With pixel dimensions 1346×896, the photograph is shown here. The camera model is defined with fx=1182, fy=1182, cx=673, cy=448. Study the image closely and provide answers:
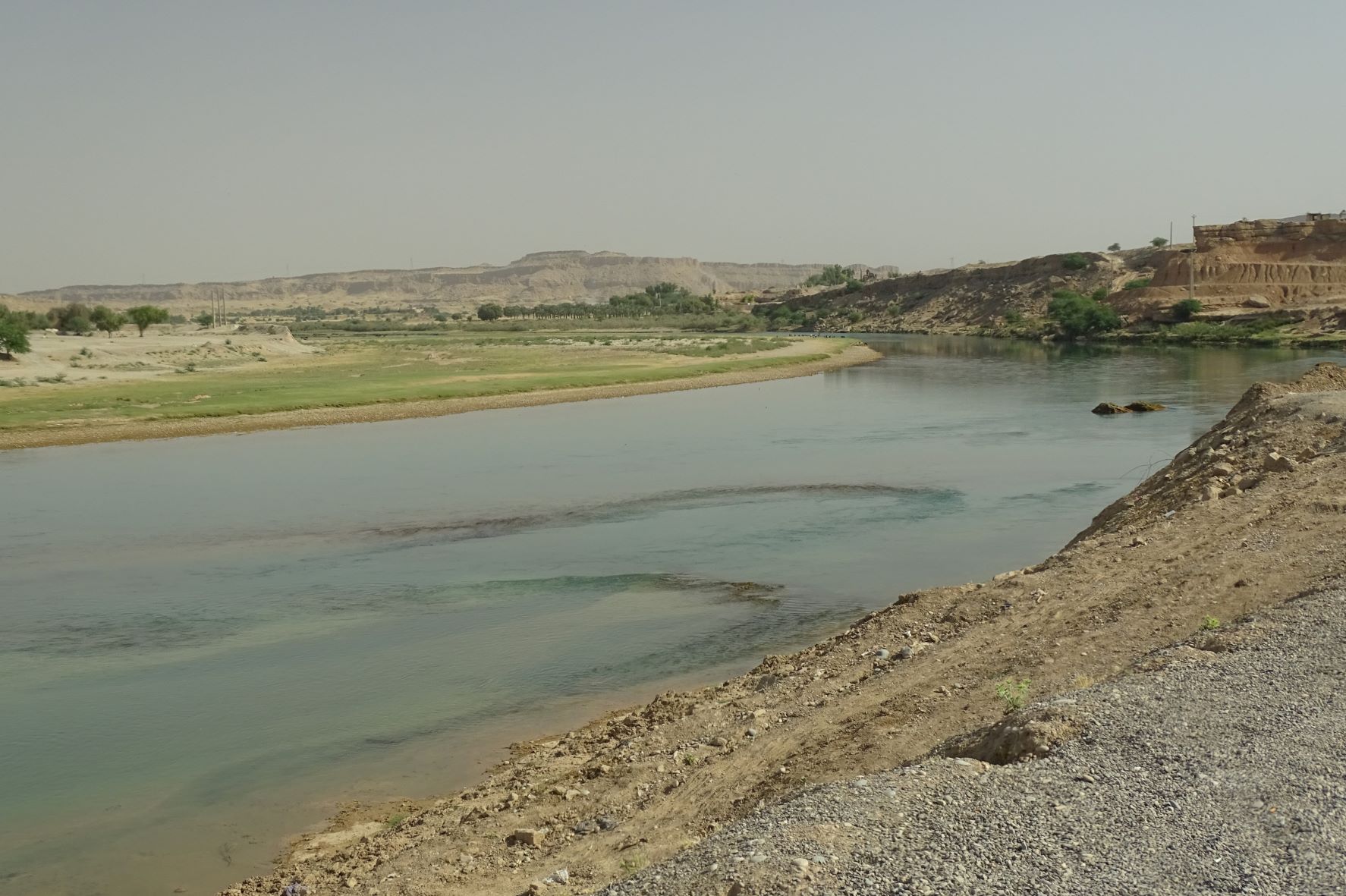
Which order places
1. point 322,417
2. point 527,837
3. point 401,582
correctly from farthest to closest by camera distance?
point 322,417 → point 401,582 → point 527,837

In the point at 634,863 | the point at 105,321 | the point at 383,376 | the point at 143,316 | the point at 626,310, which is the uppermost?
the point at 143,316

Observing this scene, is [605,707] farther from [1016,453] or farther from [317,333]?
[317,333]

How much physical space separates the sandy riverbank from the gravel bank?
35.4 metres

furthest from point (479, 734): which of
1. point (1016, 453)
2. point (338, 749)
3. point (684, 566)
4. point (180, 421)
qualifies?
point (180, 421)

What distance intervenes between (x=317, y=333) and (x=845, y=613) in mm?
117551

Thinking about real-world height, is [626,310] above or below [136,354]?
above

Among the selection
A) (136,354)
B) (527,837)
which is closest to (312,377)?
(136,354)

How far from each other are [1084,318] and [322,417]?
67646 mm

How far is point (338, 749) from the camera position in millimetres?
11281

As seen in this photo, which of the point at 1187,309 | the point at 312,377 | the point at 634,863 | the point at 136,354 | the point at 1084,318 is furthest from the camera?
the point at 1084,318

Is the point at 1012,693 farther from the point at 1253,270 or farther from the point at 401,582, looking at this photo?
the point at 1253,270

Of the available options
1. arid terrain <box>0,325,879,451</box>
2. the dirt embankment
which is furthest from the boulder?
arid terrain <box>0,325,879,451</box>

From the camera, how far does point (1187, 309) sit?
290ft

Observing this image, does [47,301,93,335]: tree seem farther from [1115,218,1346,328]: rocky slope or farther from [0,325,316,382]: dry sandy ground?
[1115,218,1346,328]: rocky slope
